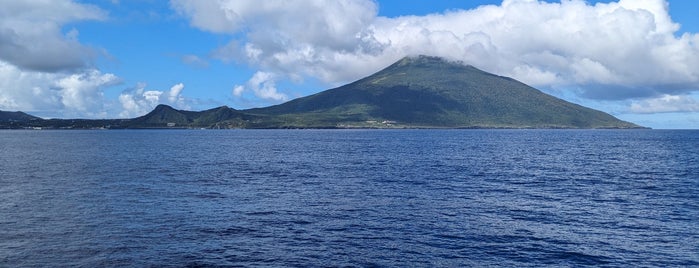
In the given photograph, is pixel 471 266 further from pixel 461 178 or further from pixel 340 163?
pixel 340 163

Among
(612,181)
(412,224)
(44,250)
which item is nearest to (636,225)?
(412,224)

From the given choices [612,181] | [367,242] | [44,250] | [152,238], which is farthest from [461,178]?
[44,250]

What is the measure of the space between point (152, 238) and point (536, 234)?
3597cm

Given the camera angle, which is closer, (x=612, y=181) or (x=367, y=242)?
(x=367, y=242)

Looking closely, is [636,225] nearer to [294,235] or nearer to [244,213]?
[294,235]

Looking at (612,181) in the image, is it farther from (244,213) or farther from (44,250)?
(44,250)

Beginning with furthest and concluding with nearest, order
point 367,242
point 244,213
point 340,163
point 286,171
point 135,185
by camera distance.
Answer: point 340,163
point 286,171
point 135,185
point 244,213
point 367,242

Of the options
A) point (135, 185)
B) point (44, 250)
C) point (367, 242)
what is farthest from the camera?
point (135, 185)

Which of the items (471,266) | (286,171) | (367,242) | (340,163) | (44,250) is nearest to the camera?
(471,266)

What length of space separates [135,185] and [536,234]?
62104mm

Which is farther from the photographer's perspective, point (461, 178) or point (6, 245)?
point (461, 178)

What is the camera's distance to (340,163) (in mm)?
128625

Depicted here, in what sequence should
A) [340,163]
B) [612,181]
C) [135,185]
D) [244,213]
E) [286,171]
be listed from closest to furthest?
[244,213] < [135,185] < [612,181] < [286,171] < [340,163]

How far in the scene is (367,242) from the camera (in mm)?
46656
